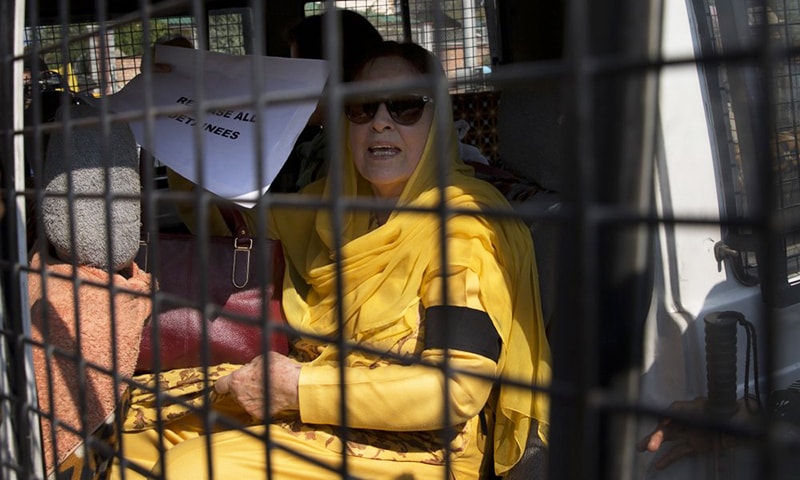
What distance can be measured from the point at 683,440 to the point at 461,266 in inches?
19.3

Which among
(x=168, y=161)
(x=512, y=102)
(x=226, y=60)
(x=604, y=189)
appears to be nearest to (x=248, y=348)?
(x=168, y=161)

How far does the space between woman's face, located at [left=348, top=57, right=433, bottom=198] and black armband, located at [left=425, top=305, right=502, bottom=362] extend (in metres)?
0.48

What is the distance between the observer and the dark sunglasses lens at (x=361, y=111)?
1.82 meters

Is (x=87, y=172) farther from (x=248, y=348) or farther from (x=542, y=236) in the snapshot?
(x=542, y=236)

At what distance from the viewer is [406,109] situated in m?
1.77

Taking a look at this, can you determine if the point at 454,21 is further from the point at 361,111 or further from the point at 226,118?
the point at 226,118

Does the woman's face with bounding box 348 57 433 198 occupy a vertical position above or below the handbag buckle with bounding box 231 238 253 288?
above

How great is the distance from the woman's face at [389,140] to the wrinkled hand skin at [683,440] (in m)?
0.85

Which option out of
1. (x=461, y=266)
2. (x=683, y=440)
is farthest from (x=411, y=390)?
(x=683, y=440)

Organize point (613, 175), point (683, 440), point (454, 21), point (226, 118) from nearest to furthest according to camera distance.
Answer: point (613, 175), point (683, 440), point (226, 118), point (454, 21)

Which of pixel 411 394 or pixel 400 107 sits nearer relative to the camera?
pixel 411 394

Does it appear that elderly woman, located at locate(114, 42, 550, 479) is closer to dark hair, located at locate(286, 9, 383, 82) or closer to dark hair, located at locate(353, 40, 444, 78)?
dark hair, located at locate(353, 40, 444, 78)

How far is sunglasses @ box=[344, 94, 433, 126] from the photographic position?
1758mm

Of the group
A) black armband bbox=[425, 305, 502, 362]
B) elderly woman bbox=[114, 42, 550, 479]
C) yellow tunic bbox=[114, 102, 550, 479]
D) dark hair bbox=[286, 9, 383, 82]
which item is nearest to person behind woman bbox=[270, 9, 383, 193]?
dark hair bbox=[286, 9, 383, 82]
